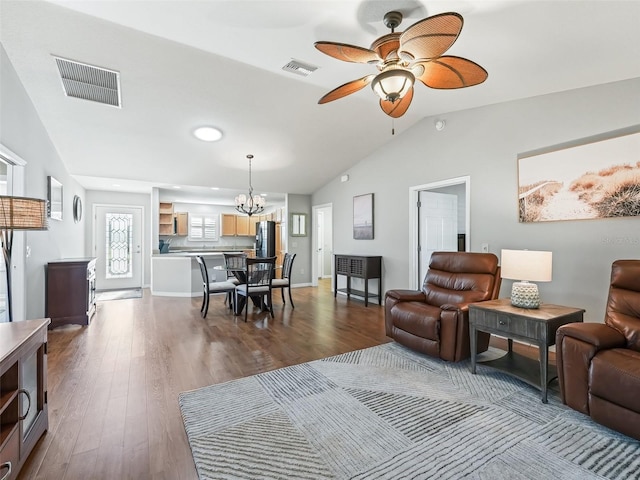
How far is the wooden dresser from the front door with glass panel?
3.39 meters

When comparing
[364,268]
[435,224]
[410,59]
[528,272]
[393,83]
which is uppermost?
[410,59]

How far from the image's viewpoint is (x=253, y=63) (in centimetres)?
318

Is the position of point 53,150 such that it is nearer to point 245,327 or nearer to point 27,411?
point 245,327

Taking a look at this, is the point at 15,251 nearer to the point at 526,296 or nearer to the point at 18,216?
the point at 18,216

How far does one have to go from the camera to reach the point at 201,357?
3.12 m

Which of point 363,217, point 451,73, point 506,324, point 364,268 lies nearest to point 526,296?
point 506,324

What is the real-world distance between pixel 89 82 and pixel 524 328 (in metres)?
4.82

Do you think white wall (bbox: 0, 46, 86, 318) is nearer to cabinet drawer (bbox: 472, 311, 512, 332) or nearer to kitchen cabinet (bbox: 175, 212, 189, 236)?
kitchen cabinet (bbox: 175, 212, 189, 236)

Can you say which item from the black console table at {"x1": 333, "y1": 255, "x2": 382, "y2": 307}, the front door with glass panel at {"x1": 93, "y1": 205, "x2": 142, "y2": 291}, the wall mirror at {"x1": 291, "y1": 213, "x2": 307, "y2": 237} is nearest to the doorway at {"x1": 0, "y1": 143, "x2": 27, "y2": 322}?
the front door with glass panel at {"x1": 93, "y1": 205, "x2": 142, "y2": 291}

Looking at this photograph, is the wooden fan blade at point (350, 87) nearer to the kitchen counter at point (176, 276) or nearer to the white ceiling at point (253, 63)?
the white ceiling at point (253, 63)

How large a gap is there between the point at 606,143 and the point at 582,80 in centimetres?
64

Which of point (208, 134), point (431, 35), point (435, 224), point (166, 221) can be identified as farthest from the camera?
point (166, 221)

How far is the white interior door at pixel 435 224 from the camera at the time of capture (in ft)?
16.5

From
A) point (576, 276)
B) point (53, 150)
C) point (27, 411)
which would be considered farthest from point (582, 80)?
point (53, 150)
